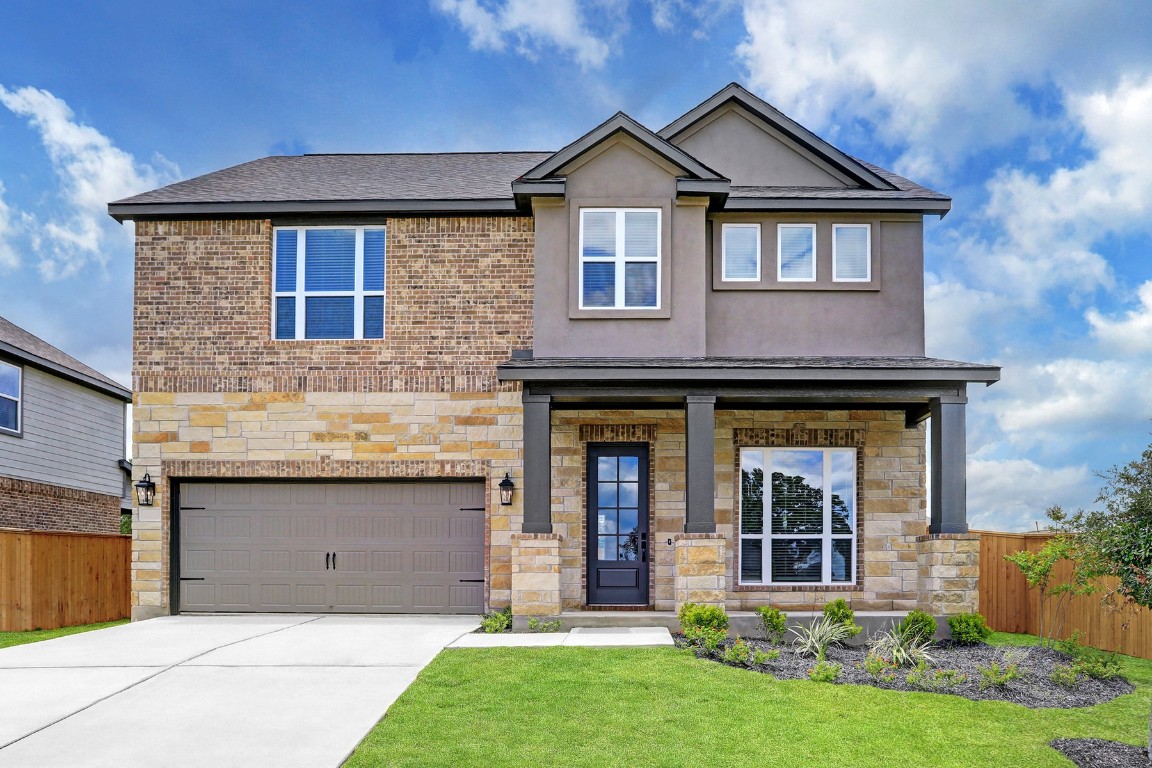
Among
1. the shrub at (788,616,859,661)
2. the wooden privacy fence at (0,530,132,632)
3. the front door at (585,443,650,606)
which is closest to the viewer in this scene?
the shrub at (788,616,859,661)

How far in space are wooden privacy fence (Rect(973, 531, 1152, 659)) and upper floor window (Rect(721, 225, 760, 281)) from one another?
228 inches

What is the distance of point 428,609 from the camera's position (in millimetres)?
14953

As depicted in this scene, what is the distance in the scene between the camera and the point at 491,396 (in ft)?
48.6

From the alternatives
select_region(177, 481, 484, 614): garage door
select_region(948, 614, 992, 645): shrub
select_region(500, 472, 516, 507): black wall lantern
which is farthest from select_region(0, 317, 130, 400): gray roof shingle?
select_region(948, 614, 992, 645): shrub

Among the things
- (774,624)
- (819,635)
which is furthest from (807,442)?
(819,635)

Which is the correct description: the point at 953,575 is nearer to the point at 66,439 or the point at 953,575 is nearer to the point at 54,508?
the point at 54,508

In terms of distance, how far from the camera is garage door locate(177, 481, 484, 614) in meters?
15.0

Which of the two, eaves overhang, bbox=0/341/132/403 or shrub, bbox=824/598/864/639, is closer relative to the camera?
shrub, bbox=824/598/864/639

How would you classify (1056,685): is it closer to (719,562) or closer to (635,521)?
(719,562)

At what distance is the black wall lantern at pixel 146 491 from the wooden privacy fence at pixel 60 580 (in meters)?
2.64

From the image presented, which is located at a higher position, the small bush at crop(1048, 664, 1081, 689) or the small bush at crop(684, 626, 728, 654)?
the small bush at crop(684, 626, 728, 654)

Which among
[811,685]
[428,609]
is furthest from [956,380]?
[428,609]

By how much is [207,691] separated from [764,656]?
570cm

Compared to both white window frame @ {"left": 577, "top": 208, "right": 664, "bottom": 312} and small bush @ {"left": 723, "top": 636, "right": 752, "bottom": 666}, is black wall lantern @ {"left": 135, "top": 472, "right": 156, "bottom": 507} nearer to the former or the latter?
white window frame @ {"left": 577, "top": 208, "right": 664, "bottom": 312}
